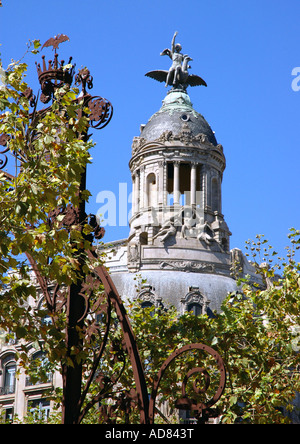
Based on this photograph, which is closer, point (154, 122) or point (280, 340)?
point (280, 340)

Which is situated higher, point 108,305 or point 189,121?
point 189,121

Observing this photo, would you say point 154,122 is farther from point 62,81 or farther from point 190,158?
point 62,81

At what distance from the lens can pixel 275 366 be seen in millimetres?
22469

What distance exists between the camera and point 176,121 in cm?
6288

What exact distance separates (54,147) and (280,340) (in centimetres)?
1161

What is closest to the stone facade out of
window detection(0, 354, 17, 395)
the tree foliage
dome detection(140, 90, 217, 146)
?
dome detection(140, 90, 217, 146)

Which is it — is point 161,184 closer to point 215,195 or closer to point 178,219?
point 178,219

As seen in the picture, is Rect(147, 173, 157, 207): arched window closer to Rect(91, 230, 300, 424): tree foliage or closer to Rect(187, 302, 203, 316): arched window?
Rect(187, 302, 203, 316): arched window

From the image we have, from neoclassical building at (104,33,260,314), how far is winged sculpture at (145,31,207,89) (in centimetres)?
122

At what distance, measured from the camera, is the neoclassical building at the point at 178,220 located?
55.5 m

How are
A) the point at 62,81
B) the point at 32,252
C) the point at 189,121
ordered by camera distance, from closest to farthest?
the point at 32,252 → the point at 62,81 → the point at 189,121

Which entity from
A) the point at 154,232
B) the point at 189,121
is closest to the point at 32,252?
the point at 154,232

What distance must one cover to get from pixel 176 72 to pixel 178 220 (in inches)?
585

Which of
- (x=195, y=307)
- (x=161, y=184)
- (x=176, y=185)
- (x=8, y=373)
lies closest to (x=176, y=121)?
(x=161, y=184)
